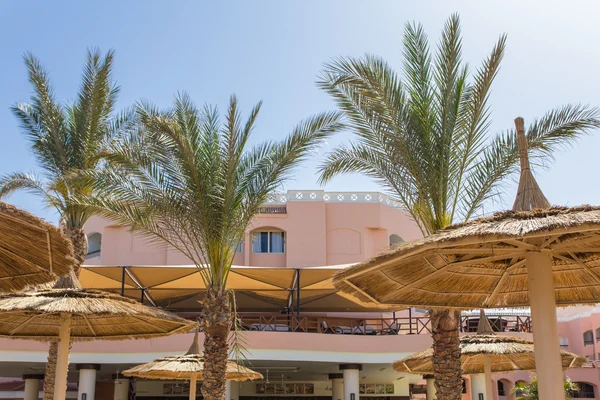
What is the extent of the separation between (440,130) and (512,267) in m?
4.33

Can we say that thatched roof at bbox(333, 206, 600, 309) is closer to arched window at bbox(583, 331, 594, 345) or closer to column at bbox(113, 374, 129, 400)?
column at bbox(113, 374, 129, 400)

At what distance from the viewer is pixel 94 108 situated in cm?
1593

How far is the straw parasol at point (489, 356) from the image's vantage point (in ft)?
47.8

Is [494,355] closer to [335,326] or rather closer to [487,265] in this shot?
[335,326]

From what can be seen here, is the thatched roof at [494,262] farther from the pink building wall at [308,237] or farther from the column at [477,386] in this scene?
the pink building wall at [308,237]

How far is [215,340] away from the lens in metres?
12.8

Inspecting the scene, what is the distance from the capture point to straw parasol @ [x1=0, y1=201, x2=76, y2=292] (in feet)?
18.9

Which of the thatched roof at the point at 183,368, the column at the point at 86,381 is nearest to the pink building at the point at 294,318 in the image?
the column at the point at 86,381

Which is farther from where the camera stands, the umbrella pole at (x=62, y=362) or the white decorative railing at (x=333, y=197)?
the white decorative railing at (x=333, y=197)

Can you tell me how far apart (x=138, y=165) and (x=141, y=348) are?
980 cm

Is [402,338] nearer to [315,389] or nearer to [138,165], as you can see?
[315,389]

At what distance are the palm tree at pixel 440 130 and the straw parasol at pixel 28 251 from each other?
235 inches

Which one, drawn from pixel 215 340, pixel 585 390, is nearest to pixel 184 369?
pixel 215 340

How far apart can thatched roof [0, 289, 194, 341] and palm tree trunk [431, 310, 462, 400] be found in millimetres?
4320
